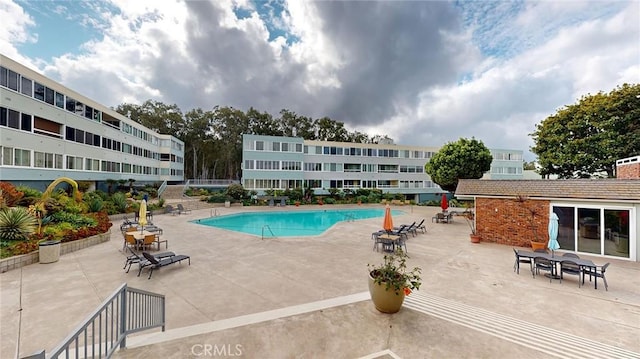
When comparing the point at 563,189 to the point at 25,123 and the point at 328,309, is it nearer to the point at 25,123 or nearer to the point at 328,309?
the point at 328,309

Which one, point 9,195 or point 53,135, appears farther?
point 53,135

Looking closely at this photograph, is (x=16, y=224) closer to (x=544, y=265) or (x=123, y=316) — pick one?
(x=123, y=316)

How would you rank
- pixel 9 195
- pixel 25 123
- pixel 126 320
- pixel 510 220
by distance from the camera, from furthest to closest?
1. pixel 25 123
2. pixel 510 220
3. pixel 9 195
4. pixel 126 320

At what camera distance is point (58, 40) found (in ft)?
50.2

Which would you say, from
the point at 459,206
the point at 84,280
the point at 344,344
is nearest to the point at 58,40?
the point at 84,280

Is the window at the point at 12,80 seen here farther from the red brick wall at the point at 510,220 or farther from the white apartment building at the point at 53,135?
the red brick wall at the point at 510,220

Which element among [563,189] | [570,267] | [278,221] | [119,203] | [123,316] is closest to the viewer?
[123,316]

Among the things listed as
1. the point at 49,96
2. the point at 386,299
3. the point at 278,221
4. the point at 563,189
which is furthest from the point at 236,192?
the point at 563,189

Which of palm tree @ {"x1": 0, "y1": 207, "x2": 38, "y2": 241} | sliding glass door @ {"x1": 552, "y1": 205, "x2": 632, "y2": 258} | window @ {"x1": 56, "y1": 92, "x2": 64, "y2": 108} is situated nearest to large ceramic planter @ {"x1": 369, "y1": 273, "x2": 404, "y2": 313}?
sliding glass door @ {"x1": 552, "y1": 205, "x2": 632, "y2": 258}

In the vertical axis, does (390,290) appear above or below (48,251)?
above

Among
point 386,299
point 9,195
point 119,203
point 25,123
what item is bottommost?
point 386,299

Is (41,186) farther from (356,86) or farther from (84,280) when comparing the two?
(356,86)

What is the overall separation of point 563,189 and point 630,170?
31.8 ft

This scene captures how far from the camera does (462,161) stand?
86.2 ft
